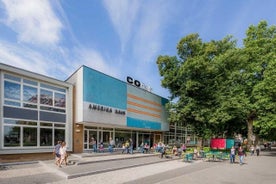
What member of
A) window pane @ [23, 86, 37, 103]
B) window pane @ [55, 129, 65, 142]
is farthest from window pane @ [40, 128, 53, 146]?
window pane @ [23, 86, 37, 103]

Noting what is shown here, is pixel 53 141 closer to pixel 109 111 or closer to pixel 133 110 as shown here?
pixel 109 111

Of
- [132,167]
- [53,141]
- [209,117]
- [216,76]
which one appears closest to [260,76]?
[216,76]

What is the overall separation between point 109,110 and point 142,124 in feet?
20.9

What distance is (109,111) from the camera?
23.6 m

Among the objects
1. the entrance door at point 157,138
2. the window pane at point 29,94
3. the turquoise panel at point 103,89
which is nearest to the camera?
the window pane at point 29,94

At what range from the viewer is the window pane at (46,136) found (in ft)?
61.5

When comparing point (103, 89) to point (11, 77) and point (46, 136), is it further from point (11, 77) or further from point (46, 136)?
point (11, 77)

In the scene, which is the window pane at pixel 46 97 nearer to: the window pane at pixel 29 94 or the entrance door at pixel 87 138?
the window pane at pixel 29 94

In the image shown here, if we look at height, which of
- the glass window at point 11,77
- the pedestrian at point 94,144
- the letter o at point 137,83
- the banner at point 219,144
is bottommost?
the banner at point 219,144

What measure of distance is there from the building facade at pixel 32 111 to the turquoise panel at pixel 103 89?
1565mm

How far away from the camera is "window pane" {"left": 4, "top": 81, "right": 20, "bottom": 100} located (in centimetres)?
1670

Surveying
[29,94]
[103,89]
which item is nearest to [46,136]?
[29,94]

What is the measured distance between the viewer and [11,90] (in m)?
17.0

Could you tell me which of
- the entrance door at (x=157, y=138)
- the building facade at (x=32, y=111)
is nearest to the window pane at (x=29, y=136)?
the building facade at (x=32, y=111)
